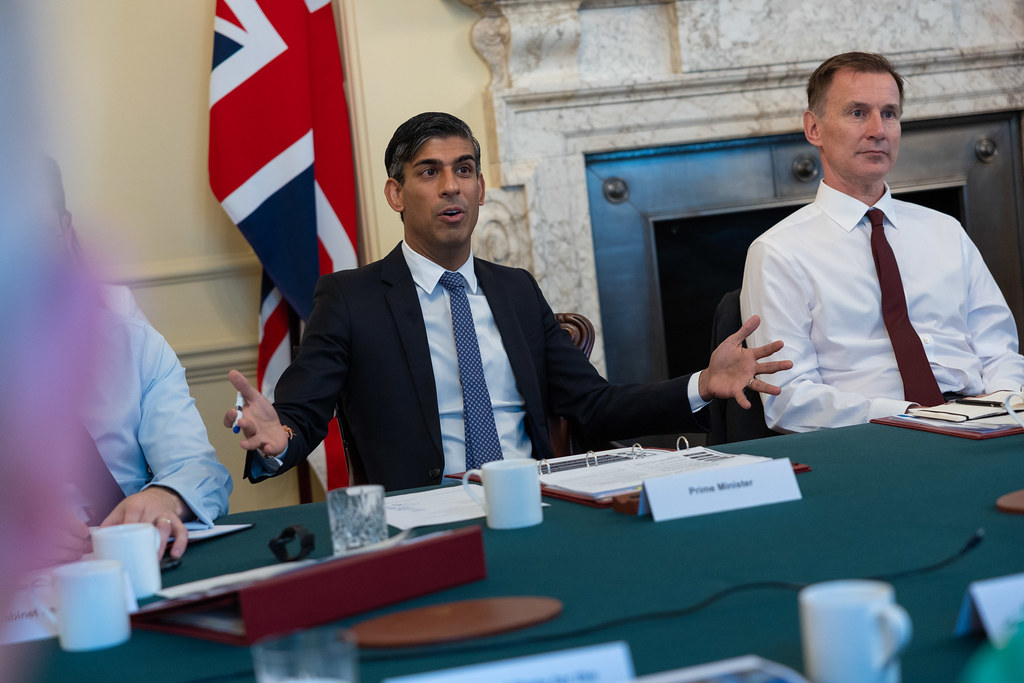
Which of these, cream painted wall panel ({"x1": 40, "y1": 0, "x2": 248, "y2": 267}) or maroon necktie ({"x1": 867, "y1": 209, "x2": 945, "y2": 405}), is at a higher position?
cream painted wall panel ({"x1": 40, "y1": 0, "x2": 248, "y2": 267})

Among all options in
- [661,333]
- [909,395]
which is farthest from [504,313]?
[661,333]

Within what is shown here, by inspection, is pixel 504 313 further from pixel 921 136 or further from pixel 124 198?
pixel 921 136

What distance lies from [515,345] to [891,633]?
1.75 m

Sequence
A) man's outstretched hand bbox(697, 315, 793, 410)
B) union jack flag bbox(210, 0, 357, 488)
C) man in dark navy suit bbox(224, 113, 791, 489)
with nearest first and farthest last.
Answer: man's outstretched hand bbox(697, 315, 793, 410), man in dark navy suit bbox(224, 113, 791, 489), union jack flag bbox(210, 0, 357, 488)

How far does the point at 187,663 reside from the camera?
87 centimetres

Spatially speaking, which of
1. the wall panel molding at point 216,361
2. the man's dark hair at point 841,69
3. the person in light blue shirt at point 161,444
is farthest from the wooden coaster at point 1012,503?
the wall panel molding at point 216,361

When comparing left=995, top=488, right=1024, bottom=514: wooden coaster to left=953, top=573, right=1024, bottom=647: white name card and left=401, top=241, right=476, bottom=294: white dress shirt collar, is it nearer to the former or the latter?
left=953, top=573, right=1024, bottom=647: white name card

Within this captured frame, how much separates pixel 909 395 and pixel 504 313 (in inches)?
37.5

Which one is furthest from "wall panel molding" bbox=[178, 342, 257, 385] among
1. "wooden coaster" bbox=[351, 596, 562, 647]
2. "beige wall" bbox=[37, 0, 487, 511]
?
"wooden coaster" bbox=[351, 596, 562, 647]

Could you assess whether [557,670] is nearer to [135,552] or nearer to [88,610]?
[88,610]

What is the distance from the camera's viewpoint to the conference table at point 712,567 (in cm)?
80

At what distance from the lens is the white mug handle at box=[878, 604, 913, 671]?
2.07ft

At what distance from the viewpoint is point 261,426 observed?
1693 mm

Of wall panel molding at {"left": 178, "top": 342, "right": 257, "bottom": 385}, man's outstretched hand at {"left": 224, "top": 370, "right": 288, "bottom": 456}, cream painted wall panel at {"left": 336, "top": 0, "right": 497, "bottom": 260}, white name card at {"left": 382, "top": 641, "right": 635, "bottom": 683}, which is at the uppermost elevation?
cream painted wall panel at {"left": 336, "top": 0, "right": 497, "bottom": 260}
